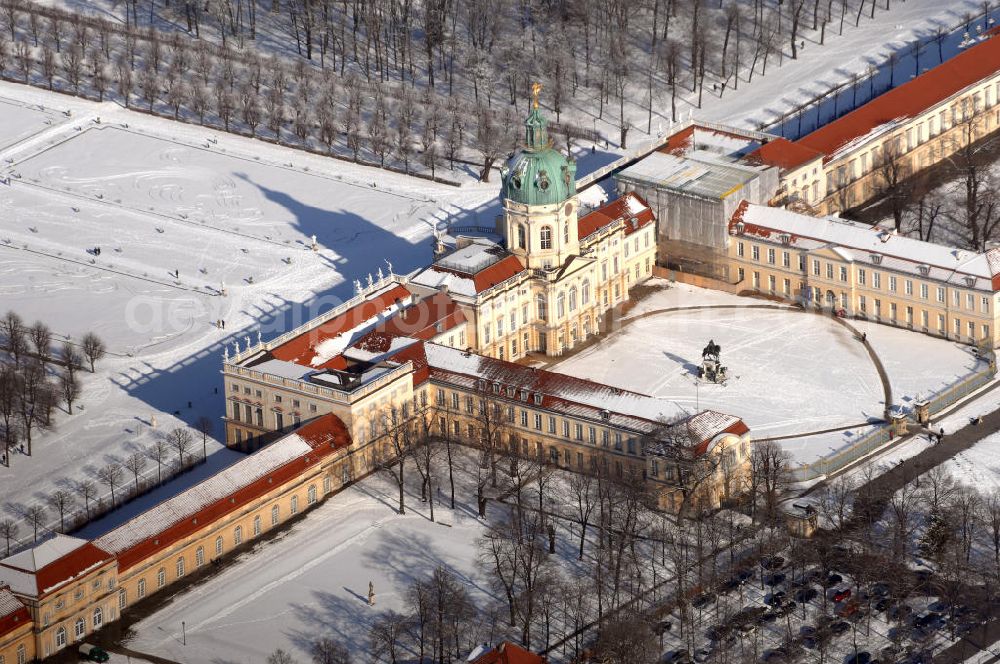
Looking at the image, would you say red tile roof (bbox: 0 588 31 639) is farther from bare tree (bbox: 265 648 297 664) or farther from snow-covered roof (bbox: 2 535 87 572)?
bare tree (bbox: 265 648 297 664)

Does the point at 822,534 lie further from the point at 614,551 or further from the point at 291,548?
the point at 291,548

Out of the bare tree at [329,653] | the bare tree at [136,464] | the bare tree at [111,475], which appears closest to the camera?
the bare tree at [329,653]

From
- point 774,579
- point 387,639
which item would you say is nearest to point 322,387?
point 387,639

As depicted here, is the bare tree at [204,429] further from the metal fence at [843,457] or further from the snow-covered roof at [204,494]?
the metal fence at [843,457]

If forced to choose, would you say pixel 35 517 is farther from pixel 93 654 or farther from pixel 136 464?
pixel 93 654

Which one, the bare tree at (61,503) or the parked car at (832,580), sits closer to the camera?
the parked car at (832,580)

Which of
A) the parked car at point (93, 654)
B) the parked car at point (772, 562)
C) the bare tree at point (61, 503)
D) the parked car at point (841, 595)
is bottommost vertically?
the parked car at point (93, 654)

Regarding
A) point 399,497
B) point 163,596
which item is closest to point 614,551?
point 399,497

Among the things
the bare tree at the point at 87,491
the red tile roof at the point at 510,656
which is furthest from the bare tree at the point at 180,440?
the red tile roof at the point at 510,656
